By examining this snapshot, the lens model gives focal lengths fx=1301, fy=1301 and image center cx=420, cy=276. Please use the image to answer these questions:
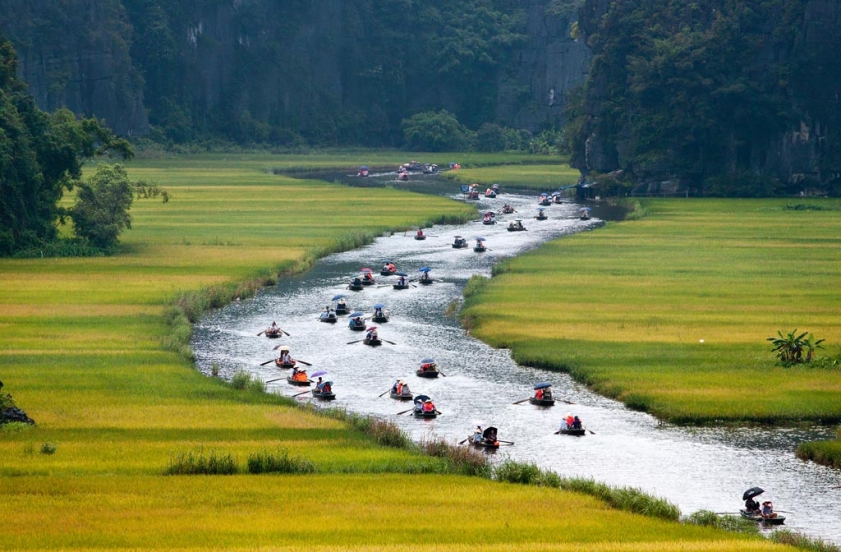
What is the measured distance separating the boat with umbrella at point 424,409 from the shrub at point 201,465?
920 cm

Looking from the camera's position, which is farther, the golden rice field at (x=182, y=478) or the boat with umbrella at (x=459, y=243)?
the boat with umbrella at (x=459, y=243)

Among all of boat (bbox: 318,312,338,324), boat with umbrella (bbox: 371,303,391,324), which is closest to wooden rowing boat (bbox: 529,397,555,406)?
boat with umbrella (bbox: 371,303,391,324)

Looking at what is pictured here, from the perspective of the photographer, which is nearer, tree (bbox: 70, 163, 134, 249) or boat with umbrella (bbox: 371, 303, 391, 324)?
boat with umbrella (bbox: 371, 303, 391, 324)

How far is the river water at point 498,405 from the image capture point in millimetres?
35625

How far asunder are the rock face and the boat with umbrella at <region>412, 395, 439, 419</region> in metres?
136

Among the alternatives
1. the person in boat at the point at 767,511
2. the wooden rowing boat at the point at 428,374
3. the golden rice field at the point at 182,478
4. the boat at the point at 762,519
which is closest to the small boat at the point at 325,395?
the golden rice field at the point at 182,478

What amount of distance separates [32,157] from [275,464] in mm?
49330

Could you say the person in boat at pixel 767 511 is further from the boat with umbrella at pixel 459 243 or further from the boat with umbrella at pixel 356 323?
the boat with umbrella at pixel 459 243

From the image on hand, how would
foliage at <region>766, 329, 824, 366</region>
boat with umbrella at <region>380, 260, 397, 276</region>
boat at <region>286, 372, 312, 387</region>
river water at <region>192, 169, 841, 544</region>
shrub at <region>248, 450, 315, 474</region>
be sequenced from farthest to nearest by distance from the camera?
boat with umbrella at <region>380, 260, 397, 276</region>, foliage at <region>766, 329, 824, 366</region>, boat at <region>286, 372, 312, 387</region>, river water at <region>192, 169, 841, 544</region>, shrub at <region>248, 450, 315, 474</region>

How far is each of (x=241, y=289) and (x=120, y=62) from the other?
124436 millimetres

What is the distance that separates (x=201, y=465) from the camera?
3488 centimetres

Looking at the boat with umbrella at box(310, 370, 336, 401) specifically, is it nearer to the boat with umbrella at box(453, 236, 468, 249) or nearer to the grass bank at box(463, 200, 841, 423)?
the grass bank at box(463, 200, 841, 423)

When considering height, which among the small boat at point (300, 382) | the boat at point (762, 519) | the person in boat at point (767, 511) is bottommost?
the small boat at point (300, 382)

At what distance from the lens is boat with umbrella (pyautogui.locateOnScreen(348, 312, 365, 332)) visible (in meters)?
58.0
